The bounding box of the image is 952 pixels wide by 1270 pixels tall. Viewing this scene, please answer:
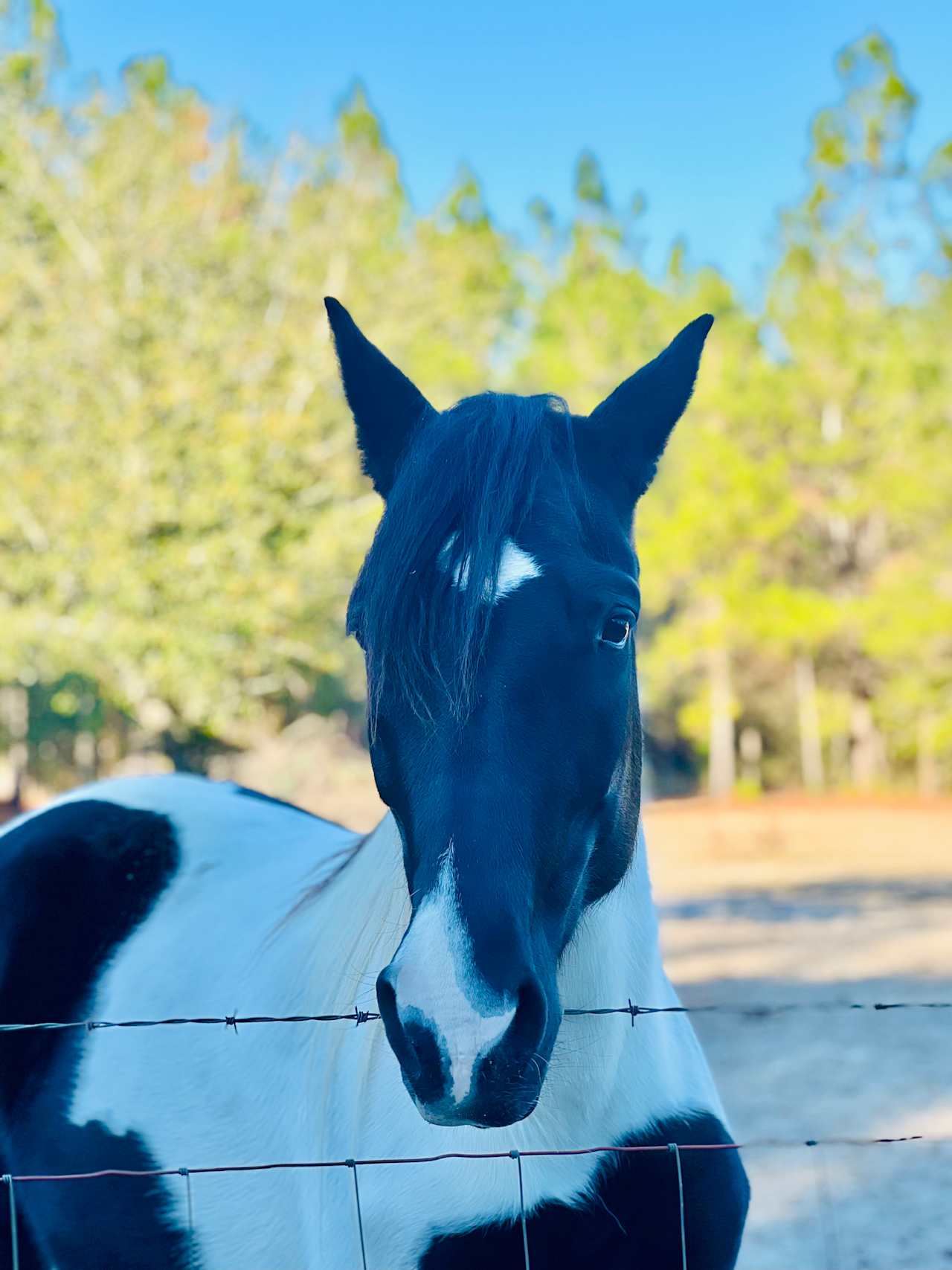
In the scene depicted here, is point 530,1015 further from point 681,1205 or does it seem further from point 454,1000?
point 681,1205

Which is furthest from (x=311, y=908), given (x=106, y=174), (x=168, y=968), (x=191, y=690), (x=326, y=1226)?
(x=106, y=174)

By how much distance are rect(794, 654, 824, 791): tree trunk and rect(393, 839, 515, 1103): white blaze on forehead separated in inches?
975

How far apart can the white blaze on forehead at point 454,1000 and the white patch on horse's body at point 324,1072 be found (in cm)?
2

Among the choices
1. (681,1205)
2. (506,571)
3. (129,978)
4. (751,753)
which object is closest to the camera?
(506,571)

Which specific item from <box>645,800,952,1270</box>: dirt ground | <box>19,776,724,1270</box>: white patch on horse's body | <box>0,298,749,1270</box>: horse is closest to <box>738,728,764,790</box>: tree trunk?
<box>645,800,952,1270</box>: dirt ground

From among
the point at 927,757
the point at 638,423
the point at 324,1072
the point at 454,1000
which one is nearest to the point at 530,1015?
the point at 454,1000

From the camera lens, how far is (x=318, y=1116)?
1.78 m

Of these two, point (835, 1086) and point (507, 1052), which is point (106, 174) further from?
point (507, 1052)

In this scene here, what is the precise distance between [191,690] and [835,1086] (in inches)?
328

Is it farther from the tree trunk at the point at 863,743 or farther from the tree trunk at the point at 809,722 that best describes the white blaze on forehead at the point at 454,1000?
the tree trunk at the point at 863,743

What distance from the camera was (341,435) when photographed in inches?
615

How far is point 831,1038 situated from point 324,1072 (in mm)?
6039

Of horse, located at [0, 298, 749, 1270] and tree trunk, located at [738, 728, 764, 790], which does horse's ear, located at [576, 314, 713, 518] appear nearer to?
horse, located at [0, 298, 749, 1270]

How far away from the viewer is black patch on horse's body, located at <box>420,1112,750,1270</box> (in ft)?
5.09
